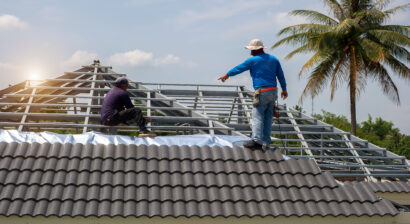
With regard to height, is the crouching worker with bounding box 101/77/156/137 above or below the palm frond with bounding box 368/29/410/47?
below

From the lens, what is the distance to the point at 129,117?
8.83 meters

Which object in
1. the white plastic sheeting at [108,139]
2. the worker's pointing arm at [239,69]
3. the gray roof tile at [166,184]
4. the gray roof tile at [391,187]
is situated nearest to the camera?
the gray roof tile at [166,184]

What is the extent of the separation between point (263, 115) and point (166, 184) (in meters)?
2.14

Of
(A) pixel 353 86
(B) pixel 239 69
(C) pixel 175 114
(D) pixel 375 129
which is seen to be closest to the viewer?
(B) pixel 239 69

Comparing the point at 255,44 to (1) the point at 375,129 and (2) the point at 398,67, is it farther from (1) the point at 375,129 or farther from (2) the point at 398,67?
(1) the point at 375,129

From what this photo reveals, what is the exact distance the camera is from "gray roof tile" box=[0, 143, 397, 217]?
6324 millimetres

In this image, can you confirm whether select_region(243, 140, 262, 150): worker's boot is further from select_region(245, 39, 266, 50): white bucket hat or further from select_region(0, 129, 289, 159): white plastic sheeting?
select_region(245, 39, 266, 50): white bucket hat

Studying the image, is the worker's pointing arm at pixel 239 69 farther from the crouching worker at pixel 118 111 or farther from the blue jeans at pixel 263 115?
the crouching worker at pixel 118 111

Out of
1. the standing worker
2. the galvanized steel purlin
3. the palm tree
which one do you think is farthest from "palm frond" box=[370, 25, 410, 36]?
the standing worker

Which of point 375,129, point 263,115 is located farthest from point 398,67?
point 375,129

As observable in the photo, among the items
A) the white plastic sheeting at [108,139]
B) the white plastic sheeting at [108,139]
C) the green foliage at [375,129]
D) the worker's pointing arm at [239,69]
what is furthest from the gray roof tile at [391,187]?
the green foliage at [375,129]

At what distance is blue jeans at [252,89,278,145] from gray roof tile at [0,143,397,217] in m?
0.30

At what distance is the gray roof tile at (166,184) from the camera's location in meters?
6.32

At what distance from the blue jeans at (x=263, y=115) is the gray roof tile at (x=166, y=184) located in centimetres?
30
